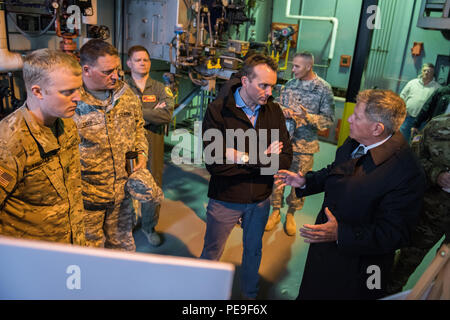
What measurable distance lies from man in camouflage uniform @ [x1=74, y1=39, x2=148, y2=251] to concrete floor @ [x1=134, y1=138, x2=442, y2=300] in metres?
0.80

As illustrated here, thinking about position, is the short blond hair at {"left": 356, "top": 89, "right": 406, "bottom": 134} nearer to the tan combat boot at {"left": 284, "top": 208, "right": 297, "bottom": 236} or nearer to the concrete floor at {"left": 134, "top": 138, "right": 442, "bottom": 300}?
the concrete floor at {"left": 134, "top": 138, "right": 442, "bottom": 300}

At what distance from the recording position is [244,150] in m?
1.92

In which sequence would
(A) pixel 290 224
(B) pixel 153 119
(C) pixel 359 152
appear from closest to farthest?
(C) pixel 359 152, (B) pixel 153 119, (A) pixel 290 224

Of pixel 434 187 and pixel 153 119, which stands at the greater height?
pixel 153 119

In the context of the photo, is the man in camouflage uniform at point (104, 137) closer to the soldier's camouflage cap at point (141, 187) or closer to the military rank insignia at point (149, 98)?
the soldier's camouflage cap at point (141, 187)

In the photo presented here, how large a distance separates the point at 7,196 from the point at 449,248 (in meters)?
1.36

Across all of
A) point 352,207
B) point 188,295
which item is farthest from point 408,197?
point 188,295

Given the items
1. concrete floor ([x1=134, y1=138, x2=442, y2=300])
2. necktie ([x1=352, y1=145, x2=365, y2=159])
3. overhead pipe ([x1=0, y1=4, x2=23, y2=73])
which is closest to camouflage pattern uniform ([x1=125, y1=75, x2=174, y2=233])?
concrete floor ([x1=134, y1=138, x2=442, y2=300])

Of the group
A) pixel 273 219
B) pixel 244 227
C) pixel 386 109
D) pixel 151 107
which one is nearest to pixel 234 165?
pixel 244 227

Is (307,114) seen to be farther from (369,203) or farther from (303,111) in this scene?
(369,203)

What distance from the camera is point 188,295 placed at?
0.57 metres

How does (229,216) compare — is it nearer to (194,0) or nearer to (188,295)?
(188,295)

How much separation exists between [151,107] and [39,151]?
1.44 m

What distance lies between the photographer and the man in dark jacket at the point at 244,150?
1872 mm
